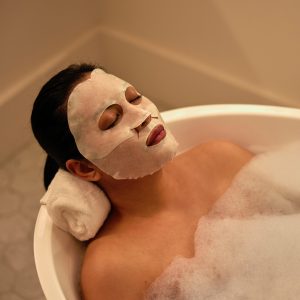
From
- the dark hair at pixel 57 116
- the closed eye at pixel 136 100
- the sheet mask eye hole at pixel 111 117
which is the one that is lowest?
the closed eye at pixel 136 100

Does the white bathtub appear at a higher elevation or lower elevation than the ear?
lower

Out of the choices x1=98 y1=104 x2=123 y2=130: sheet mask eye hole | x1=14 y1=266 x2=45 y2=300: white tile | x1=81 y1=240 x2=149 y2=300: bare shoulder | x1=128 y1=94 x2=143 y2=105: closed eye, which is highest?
x1=98 y1=104 x2=123 y2=130: sheet mask eye hole

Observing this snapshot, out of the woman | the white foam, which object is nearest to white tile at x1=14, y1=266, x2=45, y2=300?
the woman

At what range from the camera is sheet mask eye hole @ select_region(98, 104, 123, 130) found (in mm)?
944

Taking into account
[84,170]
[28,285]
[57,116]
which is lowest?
[28,285]

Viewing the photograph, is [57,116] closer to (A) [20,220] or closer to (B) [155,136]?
(B) [155,136]

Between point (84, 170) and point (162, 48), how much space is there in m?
0.79

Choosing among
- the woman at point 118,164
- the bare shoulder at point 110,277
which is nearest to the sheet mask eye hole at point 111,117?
the woman at point 118,164

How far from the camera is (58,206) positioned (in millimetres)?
997

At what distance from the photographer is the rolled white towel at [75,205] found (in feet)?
3.29

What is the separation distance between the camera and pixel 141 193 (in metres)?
1.04

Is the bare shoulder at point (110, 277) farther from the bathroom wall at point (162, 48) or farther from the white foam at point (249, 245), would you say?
the bathroom wall at point (162, 48)

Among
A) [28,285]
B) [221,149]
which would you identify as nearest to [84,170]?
[221,149]

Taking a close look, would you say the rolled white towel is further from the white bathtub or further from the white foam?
the white bathtub
